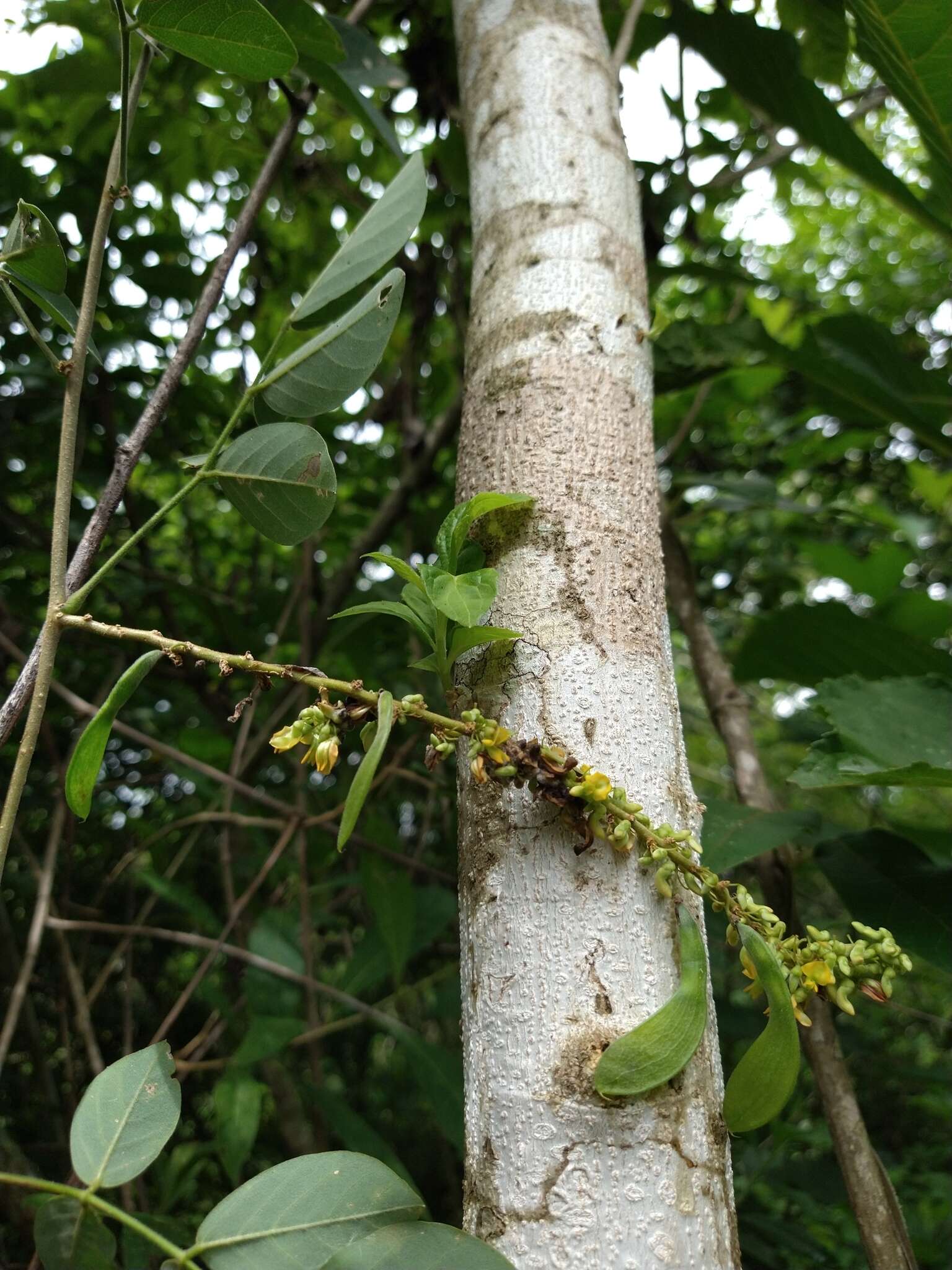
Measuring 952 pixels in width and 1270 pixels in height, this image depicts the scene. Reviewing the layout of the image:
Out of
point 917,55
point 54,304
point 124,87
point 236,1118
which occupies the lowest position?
point 236,1118

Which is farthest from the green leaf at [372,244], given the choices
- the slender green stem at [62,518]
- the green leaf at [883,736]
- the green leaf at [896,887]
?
the green leaf at [896,887]

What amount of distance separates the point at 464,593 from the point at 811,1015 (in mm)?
653

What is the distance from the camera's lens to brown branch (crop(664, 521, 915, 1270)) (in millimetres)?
709

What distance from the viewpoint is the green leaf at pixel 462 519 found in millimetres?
597

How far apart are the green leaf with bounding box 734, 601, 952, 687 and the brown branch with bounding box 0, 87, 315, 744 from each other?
827 mm

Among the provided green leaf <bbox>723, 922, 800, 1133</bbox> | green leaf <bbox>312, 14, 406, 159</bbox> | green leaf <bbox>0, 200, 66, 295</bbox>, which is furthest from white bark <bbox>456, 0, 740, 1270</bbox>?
green leaf <bbox>0, 200, 66, 295</bbox>

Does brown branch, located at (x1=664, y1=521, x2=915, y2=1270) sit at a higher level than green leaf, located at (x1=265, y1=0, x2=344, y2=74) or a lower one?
lower

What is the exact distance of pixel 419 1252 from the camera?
0.47m

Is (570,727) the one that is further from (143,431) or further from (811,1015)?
(811,1015)

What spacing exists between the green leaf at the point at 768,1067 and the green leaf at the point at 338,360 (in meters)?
0.47

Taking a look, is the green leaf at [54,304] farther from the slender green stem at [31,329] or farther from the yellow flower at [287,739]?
the yellow flower at [287,739]

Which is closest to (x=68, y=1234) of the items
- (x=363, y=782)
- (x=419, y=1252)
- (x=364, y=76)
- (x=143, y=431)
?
(x=419, y=1252)

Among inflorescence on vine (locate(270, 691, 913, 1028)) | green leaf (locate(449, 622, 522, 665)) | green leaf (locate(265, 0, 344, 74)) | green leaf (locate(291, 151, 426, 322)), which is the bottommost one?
inflorescence on vine (locate(270, 691, 913, 1028))

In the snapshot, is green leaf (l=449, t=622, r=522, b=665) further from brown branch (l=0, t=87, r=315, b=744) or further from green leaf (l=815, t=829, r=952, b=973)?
green leaf (l=815, t=829, r=952, b=973)
